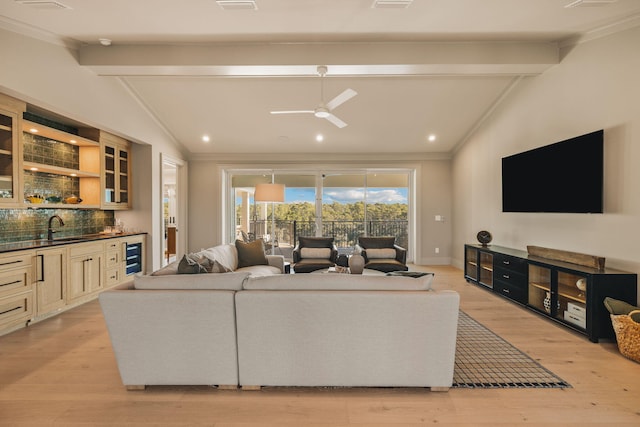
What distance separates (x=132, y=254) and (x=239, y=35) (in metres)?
3.78

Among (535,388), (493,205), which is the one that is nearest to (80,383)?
(535,388)

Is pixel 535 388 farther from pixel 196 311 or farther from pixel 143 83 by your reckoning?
pixel 143 83

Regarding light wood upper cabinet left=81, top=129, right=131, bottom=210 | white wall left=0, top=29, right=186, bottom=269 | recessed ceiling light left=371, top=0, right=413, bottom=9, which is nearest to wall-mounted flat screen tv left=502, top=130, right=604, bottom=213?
recessed ceiling light left=371, top=0, right=413, bottom=9

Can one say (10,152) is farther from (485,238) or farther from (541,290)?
(485,238)

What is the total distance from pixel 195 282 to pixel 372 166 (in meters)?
5.89

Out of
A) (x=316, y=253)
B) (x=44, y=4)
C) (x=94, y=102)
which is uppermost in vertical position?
(x=44, y=4)

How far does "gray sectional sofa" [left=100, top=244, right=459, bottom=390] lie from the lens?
213 centimetres

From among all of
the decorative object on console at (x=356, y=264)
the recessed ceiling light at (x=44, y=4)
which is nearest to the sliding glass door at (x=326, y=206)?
the decorative object on console at (x=356, y=264)

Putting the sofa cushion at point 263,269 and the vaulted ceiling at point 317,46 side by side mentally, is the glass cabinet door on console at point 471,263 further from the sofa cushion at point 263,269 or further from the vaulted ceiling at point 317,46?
the sofa cushion at point 263,269

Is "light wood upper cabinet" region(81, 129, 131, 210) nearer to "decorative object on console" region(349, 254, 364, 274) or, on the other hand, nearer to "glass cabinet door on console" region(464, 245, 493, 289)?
"decorative object on console" region(349, 254, 364, 274)

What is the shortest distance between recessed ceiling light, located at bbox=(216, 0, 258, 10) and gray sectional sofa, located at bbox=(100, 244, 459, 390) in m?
2.55

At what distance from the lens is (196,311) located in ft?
7.09

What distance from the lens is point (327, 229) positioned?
7.93 m

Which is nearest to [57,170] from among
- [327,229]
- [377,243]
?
[377,243]
